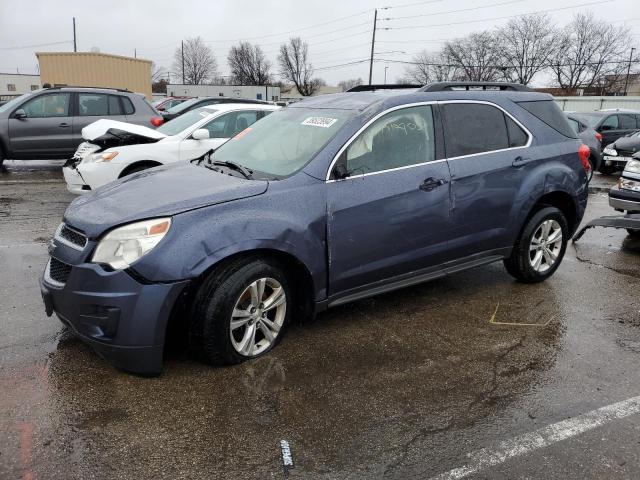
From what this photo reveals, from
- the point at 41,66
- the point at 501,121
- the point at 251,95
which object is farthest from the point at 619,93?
the point at 501,121

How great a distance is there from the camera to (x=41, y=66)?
936 inches

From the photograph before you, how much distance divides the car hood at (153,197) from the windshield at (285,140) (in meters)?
0.30

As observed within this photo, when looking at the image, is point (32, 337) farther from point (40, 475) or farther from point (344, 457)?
point (344, 457)

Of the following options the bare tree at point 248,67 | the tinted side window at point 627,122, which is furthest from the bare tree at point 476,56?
the tinted side window at point 627,122

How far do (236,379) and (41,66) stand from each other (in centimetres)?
2505

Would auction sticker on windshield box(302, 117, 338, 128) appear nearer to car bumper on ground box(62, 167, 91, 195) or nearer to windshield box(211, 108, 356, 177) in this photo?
windshield box(211, 108, 356, 177)

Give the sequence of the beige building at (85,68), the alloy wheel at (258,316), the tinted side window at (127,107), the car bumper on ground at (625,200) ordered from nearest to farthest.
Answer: the alloy wheel at (258,316), the car bumper on ground at (625,200), the tinted side window at (127,107), the beige building at (85,68)

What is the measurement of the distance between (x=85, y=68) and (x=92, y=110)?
47.9 ft

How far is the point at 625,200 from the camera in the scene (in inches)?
270

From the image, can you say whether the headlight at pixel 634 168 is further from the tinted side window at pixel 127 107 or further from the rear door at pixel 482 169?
the tinted side window at pixel 127 107

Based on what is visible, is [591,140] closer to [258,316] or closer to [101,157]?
[101,157]

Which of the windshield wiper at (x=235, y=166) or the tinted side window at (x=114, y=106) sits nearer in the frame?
the windshield wiper at (x=235, y=166)

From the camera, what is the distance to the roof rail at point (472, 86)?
14.6ft

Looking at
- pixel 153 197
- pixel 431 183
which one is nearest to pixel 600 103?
pixel 431 183
